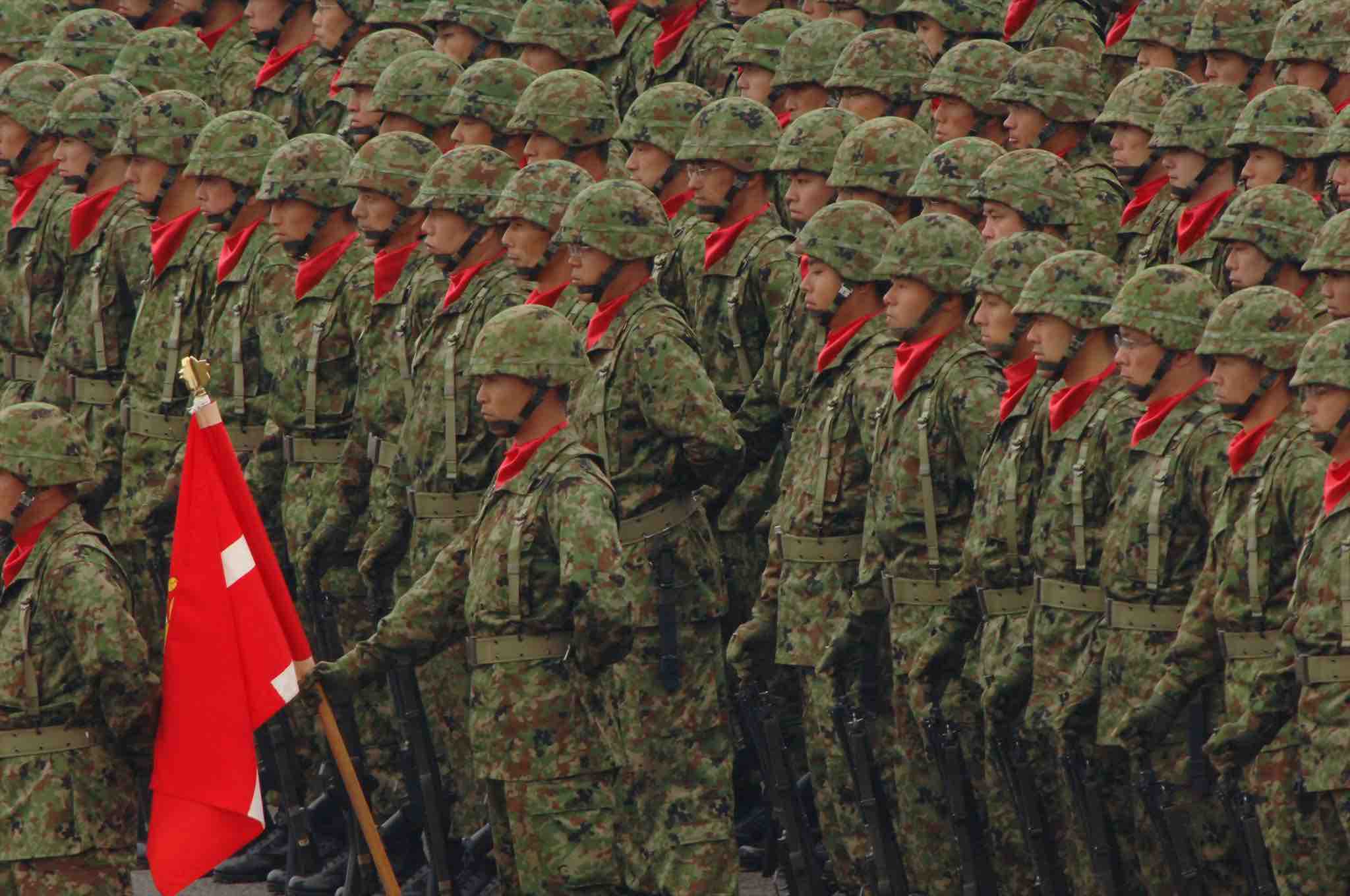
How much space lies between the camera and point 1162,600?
11.5 m

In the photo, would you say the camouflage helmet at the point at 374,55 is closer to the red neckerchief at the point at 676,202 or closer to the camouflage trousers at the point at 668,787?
the red neckerchief at the point at 676,202

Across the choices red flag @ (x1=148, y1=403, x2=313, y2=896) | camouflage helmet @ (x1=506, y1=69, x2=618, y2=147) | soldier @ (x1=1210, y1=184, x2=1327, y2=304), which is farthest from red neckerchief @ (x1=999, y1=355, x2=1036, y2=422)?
camouflage helmet @ (x1=506, y1=69, x2=618, y2=147)

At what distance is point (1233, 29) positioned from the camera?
14836 millimetres

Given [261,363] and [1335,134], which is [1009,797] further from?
[261,363]

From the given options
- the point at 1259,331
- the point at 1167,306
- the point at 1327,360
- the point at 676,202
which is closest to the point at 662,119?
the point at 676,202

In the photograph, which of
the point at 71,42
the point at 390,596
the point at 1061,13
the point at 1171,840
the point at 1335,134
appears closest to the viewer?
the point at 1171,840

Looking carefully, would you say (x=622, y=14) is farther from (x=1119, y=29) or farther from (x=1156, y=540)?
(x=1156, y=540)

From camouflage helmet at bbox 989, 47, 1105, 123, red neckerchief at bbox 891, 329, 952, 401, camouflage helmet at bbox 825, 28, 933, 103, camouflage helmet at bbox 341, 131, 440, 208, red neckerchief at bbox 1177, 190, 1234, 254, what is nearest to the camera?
red neckerchief at bbox 891, 329, 952, 401

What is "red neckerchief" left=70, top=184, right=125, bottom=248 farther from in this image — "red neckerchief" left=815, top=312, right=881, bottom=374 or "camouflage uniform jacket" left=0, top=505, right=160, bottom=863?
"red neckerchief" left=815, top=312, right=881, bottom=374

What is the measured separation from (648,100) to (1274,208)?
3406mm

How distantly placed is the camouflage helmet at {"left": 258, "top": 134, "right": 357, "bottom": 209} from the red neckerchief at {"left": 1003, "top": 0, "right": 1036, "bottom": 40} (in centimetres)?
361

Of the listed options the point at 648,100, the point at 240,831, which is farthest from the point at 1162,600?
the point at 648,100

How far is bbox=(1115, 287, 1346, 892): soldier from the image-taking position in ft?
36.2

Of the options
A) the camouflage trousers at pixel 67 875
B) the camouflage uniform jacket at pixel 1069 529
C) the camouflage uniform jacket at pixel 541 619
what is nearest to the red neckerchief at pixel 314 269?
the camouflage uniform jacket at pixel 541 619
